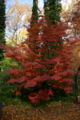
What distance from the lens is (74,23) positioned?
18.6m

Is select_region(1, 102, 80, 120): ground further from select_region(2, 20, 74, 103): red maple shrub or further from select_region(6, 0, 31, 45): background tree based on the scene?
select_region(6, 0, 31, 45): background tree

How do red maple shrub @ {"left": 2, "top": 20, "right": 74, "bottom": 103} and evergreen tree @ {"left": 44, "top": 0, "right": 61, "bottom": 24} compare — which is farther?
evergreen tree @ {"left": 44, "top": 0, "right": 61, "bottom": 24}

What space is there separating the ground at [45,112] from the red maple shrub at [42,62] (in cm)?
39

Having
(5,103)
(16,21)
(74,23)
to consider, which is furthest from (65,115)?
(16,21)

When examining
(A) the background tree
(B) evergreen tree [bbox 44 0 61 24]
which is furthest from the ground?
(A) the background tree

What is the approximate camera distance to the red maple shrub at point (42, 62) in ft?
25.8

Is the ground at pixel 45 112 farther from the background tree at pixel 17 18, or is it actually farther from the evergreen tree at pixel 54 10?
the background tree at pixel 17 18

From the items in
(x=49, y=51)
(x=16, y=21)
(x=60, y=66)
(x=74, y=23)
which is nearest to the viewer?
(x=60, y=66)

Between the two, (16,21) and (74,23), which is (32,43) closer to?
(74,23)

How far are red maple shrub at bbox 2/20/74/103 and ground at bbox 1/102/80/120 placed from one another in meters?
0.39

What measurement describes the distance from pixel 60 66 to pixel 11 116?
2406 millimetres

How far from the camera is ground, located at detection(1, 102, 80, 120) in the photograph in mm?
7348

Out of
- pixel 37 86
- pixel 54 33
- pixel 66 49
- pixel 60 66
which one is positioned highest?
pixel 54 33

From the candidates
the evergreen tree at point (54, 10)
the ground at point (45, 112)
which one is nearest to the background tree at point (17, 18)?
the evergreen tree at point (54, 10)
